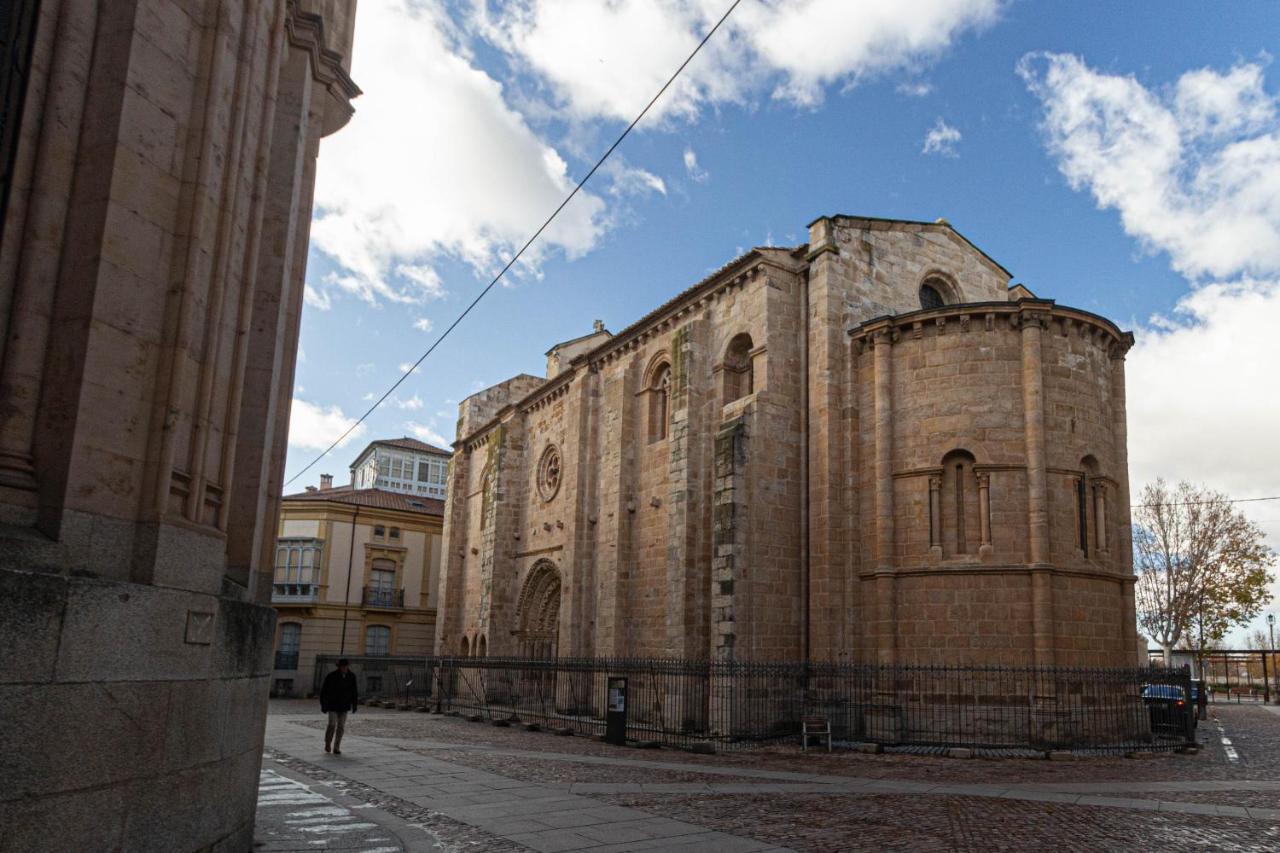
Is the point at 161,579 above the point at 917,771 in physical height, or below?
above

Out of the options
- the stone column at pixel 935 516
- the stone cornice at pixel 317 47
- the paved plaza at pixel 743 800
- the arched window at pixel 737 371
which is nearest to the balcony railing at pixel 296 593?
the paved plaza at pixel 743 800

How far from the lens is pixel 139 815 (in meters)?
5.22

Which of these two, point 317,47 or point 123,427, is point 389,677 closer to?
point 317,47

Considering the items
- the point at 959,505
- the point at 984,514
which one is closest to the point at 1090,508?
the point at 984,514

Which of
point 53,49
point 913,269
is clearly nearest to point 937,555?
point 913,269

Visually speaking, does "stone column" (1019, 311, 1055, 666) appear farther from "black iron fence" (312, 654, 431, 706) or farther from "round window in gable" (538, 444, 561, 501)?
"black iron fence" (312, 654, 431, 706)

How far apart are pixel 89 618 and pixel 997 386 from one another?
17.6m

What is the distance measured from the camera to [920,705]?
1791 cm

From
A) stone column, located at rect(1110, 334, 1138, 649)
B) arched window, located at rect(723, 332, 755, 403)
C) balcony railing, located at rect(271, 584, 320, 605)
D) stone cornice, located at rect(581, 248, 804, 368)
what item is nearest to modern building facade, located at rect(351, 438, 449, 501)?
balcony railing, located at rect(271, 584, 320, 605)

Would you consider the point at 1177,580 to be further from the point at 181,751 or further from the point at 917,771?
the point at 181,751

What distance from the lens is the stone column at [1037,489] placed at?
17406 millimetres

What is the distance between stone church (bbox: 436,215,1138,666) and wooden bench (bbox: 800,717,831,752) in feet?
4.96

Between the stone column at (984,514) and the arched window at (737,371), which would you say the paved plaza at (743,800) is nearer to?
the stone column at (984,514)

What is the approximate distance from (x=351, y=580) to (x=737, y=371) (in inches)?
981
